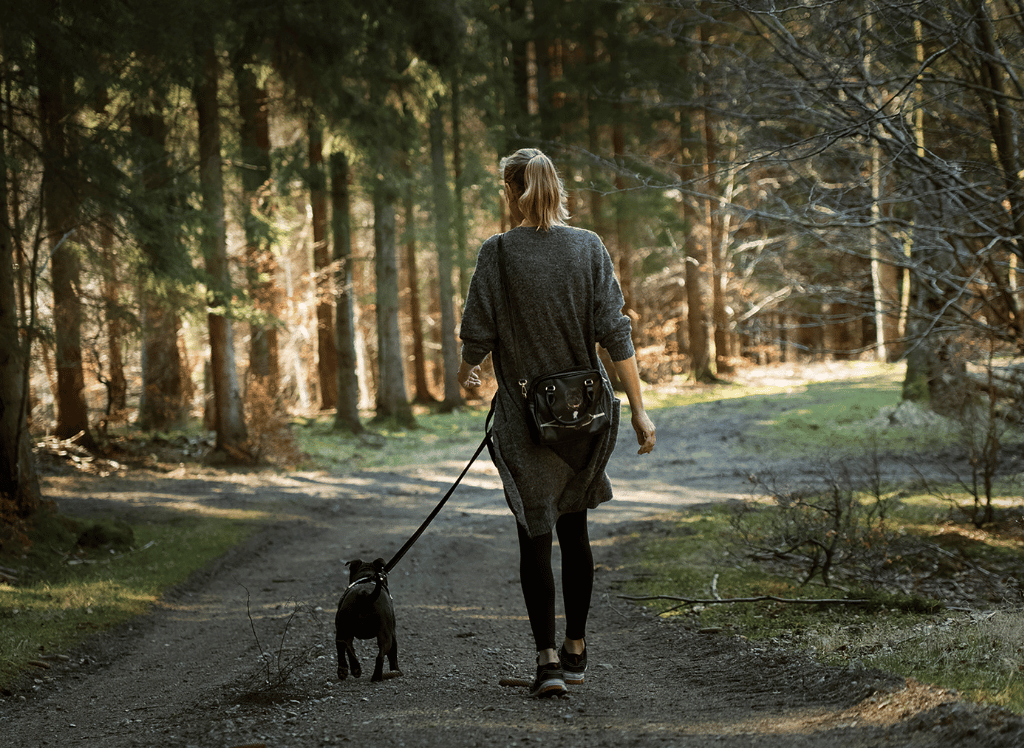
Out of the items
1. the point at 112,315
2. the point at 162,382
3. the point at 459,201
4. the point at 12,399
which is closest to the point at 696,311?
the point at 459,201

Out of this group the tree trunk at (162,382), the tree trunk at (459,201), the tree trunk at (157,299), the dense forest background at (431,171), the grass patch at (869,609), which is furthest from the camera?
the tree trunk at (459,201)

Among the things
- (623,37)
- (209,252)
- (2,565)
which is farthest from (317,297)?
(2,565)

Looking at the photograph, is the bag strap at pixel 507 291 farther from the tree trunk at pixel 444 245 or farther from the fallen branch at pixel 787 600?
the tree trunk at pixel 444 245

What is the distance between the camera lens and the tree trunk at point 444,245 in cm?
1927

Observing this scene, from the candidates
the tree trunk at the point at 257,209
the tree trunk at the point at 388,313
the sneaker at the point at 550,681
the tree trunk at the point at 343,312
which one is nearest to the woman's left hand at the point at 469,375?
the sneaker at the point at 550,681

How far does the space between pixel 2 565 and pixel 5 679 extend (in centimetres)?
225

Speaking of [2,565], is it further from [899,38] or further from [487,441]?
[899,38]

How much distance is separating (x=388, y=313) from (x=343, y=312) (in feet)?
4.41

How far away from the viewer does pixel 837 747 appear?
7.91 feet

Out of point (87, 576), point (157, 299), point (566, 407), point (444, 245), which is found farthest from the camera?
point (444, 245)

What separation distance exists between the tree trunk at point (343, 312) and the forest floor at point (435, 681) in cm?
Result: 857

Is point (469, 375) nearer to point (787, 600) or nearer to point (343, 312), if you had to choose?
point (787, 600)

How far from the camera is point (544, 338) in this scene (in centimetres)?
318

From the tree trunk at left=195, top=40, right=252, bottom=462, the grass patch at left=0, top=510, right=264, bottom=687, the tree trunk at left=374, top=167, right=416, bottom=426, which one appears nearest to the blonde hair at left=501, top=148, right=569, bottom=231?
the grass patch at left=0, top=510, right=264, bottom=687
